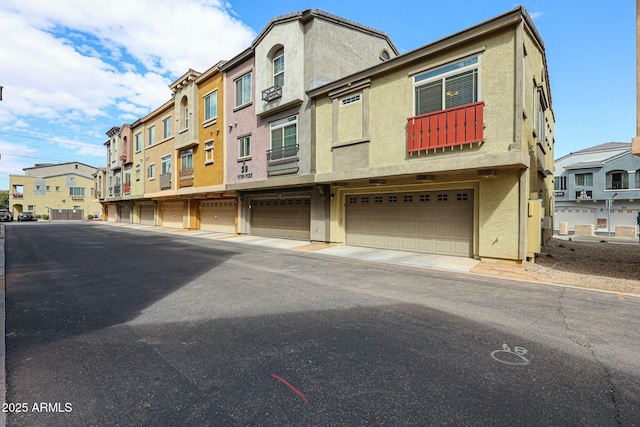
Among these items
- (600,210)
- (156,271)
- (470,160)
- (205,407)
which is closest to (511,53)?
(470,160)

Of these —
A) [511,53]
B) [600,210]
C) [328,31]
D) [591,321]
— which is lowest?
[591,321]

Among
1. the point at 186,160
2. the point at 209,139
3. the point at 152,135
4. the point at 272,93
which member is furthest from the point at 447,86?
the point at 152,135

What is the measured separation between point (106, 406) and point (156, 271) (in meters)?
6.62

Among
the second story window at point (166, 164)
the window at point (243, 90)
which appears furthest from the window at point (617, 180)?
the second story window at point (166, 164)

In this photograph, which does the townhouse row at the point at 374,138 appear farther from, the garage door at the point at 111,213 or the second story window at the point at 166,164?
the garage door at the point at 111,213

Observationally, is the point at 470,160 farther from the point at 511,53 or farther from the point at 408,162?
the point at 511,53

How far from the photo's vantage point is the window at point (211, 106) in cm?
2233

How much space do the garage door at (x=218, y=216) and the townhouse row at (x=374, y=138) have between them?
15 centimetres

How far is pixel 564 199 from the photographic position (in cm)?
3309

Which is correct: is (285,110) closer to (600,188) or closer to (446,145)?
(446,145)

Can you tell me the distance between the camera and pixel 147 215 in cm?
3459

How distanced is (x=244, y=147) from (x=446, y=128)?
12.9 meters

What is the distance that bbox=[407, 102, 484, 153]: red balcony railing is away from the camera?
9.91 m

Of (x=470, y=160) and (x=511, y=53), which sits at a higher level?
(x=511, y=53)
